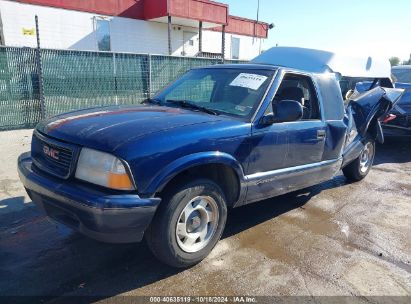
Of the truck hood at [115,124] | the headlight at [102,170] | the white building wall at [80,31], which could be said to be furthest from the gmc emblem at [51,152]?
the white building wall at [80,31]

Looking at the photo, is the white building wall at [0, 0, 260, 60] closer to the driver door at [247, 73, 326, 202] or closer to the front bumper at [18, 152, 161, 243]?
the driver door at [247, 73, 326, 202]

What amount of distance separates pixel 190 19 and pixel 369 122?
16.4 m

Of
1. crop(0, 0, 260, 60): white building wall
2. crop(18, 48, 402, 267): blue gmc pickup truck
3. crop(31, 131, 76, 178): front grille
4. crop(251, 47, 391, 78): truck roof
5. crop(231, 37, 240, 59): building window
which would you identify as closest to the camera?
crop(18, 48, 402, 267): blue gmc pickup truck

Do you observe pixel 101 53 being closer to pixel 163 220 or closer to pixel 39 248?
pixel 39 248

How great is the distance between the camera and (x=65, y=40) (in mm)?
17484

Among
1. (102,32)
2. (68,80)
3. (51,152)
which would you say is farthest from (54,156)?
(102,32)

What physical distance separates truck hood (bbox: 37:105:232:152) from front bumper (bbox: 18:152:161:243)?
13.4 inches

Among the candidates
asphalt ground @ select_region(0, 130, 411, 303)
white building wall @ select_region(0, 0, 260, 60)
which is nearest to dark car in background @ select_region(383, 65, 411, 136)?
asphalt ground @ select_region(0, 130, 411, 303)

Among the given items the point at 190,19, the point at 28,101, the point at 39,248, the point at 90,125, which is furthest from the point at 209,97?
the point at 190,19

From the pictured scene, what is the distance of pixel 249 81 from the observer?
152 inches

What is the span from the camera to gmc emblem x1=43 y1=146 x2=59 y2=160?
296 centimetres

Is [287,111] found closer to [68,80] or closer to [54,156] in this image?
[54,156]

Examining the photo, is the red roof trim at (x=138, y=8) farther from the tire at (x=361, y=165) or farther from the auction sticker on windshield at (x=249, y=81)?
the auction sticker on windshield at (x=249, y=81)

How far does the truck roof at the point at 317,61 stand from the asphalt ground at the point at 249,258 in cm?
180
